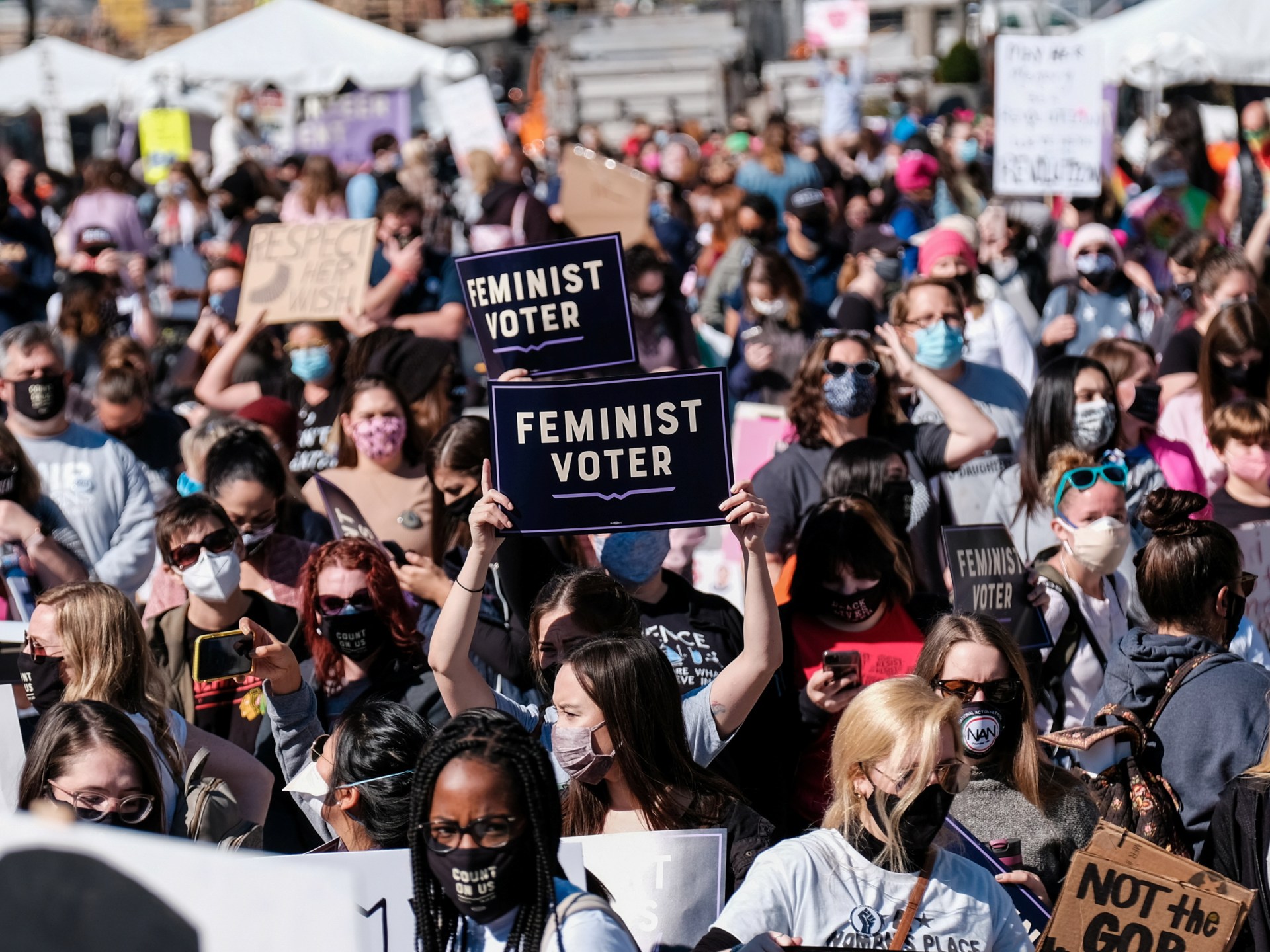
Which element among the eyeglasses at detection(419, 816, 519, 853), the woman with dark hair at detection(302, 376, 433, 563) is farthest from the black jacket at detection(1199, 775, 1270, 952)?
the woman with dark hair at detection(302, 376, 433, 563)

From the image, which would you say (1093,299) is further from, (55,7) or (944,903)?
(55,7)

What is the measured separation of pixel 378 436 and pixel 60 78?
68.5 ft

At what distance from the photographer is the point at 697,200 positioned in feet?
51.4

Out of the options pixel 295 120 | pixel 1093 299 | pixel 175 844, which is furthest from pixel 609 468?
pixel 295 120

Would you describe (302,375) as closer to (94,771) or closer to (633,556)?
(633,556)

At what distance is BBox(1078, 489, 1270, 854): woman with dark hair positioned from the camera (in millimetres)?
3709

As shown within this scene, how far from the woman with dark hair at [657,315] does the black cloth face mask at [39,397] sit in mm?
3104

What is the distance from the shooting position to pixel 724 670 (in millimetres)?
3875

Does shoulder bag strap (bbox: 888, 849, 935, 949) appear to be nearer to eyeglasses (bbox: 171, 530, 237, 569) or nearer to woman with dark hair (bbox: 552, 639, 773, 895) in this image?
woman with dark hair (bbox: 552, 639, 773, 895)

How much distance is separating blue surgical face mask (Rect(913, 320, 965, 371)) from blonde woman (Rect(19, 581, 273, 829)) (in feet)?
11.0

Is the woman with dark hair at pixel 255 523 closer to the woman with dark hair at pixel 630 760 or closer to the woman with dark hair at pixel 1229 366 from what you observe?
the woman with dark hair at pixel 630 760

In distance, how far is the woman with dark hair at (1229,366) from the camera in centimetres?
649

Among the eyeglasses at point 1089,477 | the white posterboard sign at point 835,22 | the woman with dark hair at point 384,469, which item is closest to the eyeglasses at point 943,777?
the eyeglasses at point 1089,477

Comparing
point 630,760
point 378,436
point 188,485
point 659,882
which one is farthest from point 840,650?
point 188,485
